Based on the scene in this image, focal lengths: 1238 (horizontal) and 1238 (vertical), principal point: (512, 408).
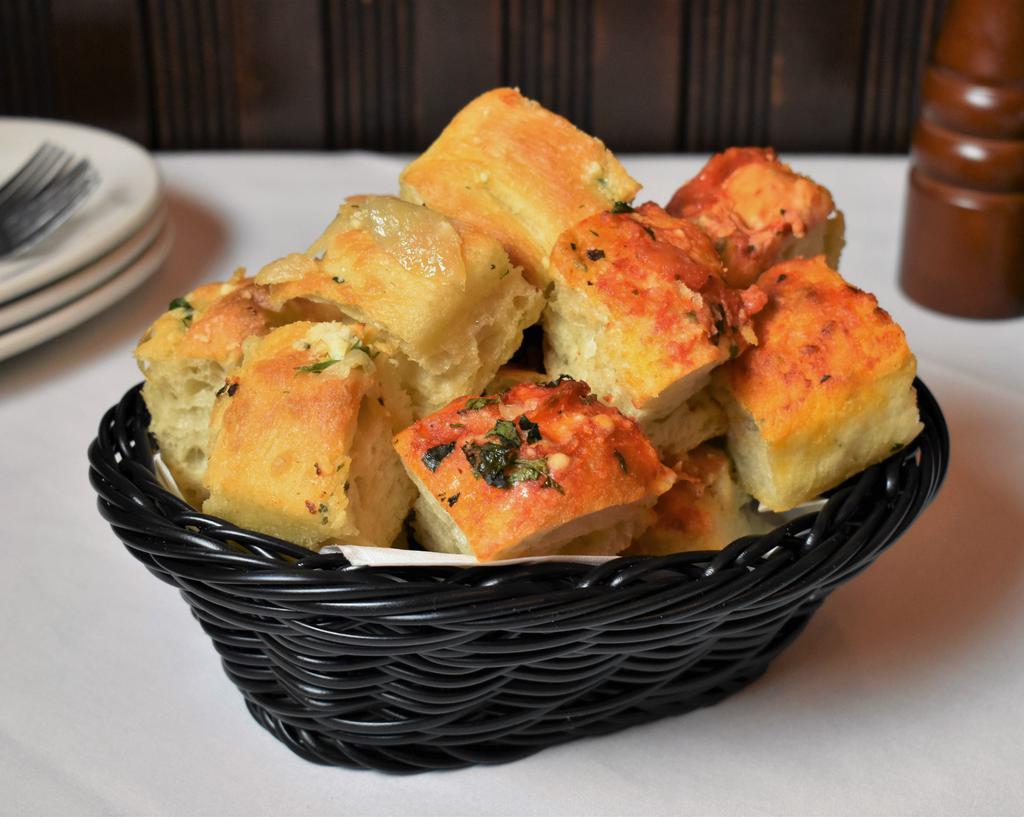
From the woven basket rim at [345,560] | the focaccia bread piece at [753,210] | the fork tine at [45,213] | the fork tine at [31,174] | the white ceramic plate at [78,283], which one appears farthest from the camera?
the fork tine at [31,174]

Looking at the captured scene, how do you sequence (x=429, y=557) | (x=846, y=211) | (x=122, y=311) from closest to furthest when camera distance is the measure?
(x=429, y=557) < (x=122, y=311) < (x=846, y=211)

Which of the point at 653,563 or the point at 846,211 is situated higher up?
the point at 653,563

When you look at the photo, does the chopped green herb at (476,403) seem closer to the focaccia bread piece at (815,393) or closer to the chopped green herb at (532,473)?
the chopped green herb at (532,473)

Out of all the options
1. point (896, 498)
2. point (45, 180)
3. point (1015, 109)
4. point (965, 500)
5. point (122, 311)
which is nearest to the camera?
point (896, 498)

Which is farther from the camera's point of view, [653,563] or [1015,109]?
[1015,109]

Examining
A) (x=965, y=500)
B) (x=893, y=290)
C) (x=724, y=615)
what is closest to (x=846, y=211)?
(x=893, y=290)

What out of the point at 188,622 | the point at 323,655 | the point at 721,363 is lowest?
the point at 188,622

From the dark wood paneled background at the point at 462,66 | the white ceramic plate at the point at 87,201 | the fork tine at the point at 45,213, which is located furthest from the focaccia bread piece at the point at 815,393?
the dark wood paneled background at the point at 462,66

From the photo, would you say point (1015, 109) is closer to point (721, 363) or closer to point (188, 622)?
point (721, 363)
